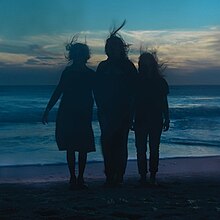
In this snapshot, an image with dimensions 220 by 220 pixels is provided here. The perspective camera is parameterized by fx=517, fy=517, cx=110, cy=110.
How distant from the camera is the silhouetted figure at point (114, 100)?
19.5ft

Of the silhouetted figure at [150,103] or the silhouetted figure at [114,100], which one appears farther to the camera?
the silhouetted figure at [150,103]

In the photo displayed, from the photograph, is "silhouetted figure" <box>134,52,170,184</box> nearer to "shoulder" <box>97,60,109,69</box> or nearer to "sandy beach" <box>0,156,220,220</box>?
"shoulder" <box>97,60,109,69</box>

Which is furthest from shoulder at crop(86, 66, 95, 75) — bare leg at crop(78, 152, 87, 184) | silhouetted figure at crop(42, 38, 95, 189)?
bare leg at crop(78, 152, 87, 184)

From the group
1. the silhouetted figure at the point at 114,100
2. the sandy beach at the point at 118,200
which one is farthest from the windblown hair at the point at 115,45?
the sandy beach at the point at 118,200

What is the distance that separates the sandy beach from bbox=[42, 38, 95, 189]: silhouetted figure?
59 cm

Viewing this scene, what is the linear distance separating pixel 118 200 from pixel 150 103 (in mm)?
1427

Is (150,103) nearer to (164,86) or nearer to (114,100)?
(164,86)

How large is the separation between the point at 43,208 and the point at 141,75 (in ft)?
6.93

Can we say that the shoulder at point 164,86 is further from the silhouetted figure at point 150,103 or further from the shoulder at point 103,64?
the shoulder at point 103,64

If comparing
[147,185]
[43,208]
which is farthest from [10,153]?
[43,208]

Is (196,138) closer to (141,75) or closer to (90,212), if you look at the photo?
(141,75)

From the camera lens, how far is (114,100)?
6020mm

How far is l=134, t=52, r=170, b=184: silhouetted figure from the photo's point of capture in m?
6.12

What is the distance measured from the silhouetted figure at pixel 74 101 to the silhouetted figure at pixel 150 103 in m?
0.61
